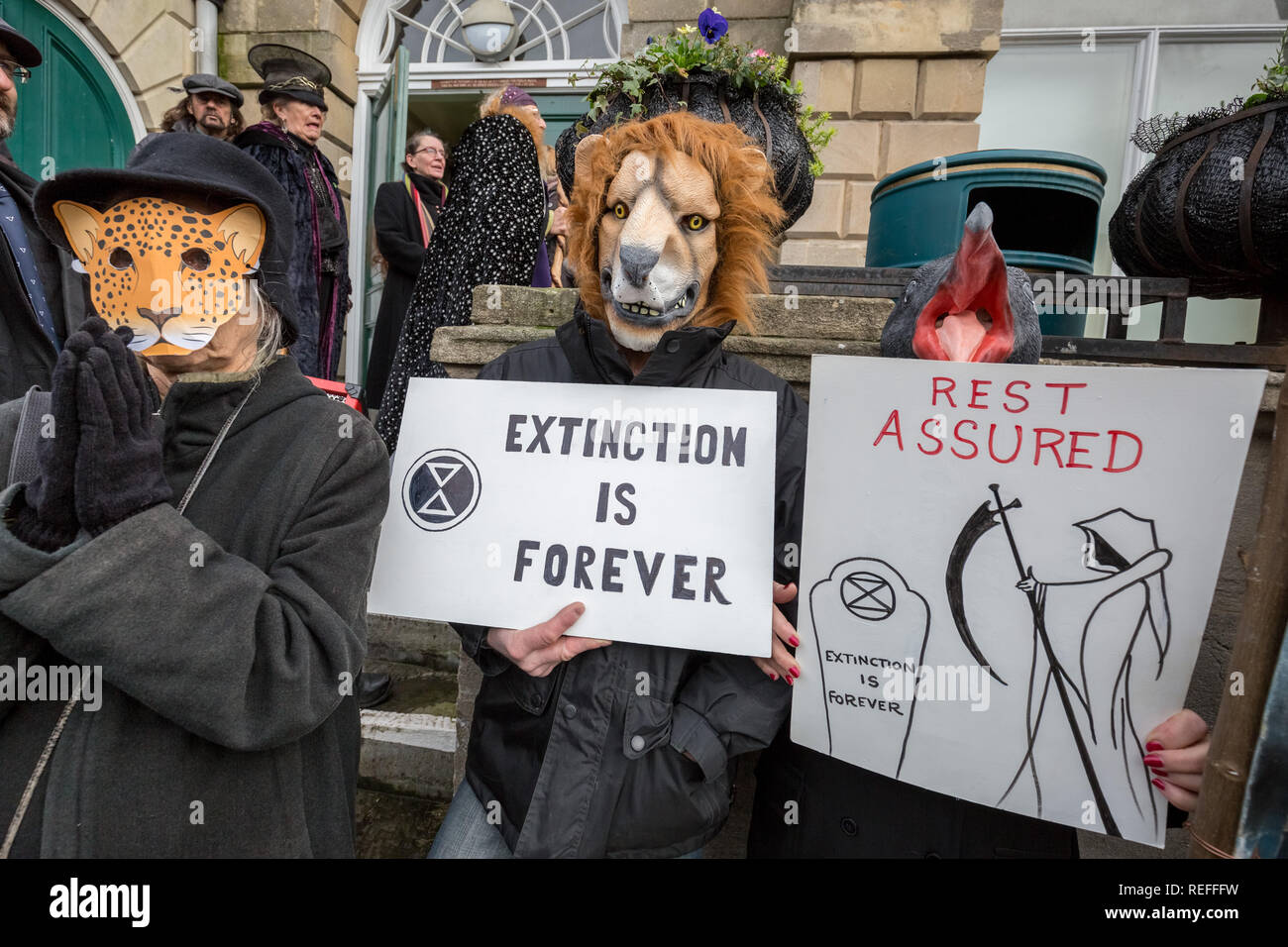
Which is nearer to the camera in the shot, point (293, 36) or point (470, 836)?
point (470, 836)

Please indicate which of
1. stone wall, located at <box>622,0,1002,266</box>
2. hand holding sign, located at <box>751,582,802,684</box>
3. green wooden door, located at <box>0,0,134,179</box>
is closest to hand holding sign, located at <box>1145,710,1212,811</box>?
hand holding sign, located at <box>751,582,802,684</box>

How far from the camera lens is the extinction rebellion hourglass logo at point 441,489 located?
4.88 ft

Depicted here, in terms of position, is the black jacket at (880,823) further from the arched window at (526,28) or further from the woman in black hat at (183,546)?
the arched window at (526,28)

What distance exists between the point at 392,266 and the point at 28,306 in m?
2.13

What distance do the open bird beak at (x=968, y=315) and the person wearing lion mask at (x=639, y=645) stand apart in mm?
332

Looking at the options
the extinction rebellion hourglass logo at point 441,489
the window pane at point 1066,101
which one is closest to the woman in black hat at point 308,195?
the extinction rebellion hourglass logo at point 441,489

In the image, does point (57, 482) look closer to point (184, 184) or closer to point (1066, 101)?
point (184, 184)

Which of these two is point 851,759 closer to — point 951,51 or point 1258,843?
point 1258,843

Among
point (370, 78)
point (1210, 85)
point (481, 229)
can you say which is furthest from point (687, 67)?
point (1210, 85)

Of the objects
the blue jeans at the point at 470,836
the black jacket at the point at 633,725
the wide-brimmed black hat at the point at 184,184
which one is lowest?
the blue jeans at the point at 470,836

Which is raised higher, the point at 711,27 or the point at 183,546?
the point at 711,27

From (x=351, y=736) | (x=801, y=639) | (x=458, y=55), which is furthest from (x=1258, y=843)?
(x=458, y=55)

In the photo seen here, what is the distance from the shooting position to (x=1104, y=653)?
1.22 meters

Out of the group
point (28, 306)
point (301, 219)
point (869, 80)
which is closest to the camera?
point (28, 306)
